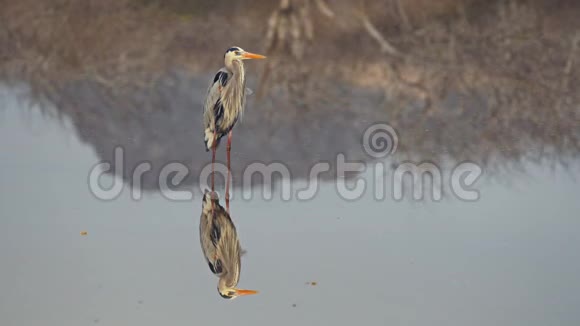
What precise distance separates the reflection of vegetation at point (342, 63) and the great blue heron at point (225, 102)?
395 millimetres

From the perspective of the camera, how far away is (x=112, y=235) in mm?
6508

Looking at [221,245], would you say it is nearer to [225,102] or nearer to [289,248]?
[289,248]

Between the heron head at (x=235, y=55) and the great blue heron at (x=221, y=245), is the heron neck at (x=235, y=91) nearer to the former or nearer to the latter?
the heron head at (x=235, y=55)

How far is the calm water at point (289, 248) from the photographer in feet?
17.8

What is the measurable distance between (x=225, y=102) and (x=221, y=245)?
1.73m

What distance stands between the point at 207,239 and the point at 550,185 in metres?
2.39

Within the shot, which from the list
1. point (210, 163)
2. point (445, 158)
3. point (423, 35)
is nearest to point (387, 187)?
point (445, 158)

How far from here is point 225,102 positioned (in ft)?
25.5

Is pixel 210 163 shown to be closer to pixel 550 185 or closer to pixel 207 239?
pixel 207 239

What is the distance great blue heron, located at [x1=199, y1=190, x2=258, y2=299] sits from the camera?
5718 mm

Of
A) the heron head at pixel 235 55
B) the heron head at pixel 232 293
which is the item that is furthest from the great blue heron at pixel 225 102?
the heron head at pixel 232 293

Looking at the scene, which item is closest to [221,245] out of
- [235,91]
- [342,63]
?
[235,91]

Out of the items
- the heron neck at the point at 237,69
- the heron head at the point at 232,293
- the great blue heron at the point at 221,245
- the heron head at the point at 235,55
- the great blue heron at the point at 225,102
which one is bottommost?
the heron head at the point at 232,293

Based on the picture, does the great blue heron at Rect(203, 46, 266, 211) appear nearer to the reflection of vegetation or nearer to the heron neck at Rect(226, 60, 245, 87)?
the heron neck at Rect(226, 60, 245, 87)
